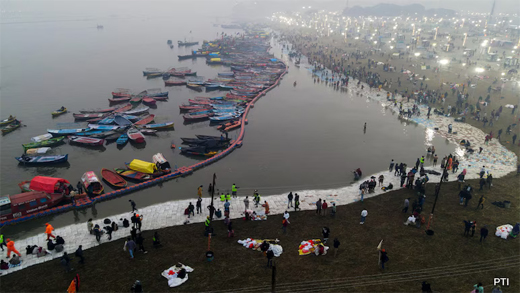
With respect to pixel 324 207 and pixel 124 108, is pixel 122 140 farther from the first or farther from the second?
pixel 324 207

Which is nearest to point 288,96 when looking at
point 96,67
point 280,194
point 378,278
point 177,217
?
point 280,194

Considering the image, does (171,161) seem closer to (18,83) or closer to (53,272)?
(53,272)

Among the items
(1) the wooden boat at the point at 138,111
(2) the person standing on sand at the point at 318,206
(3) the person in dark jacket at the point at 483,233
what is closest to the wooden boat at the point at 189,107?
(1) the wooden boat at the point at 138,111

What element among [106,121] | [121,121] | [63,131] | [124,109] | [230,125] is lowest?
[63,131]

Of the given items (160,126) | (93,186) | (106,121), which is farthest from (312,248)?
(106,121)

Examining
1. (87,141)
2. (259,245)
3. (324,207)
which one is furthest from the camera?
(87,141)

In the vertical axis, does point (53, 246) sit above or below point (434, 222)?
below
